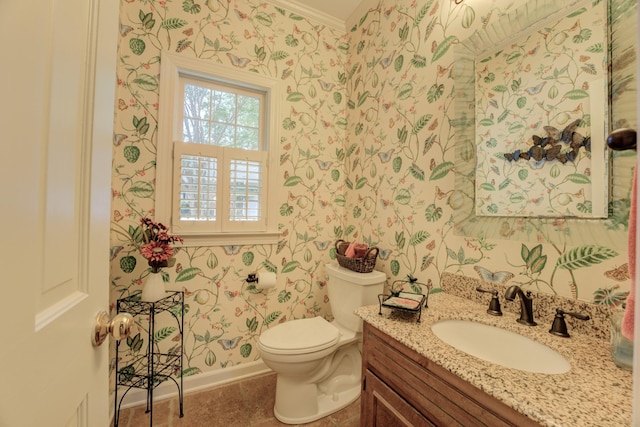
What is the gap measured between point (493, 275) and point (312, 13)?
222 centimetres

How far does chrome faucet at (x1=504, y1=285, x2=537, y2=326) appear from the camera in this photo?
940mm

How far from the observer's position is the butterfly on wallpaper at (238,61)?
1.83 metres

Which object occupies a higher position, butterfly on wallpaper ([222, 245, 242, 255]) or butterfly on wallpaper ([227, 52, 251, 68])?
butterfly on wallpaper ([227, 52, 251, 68])

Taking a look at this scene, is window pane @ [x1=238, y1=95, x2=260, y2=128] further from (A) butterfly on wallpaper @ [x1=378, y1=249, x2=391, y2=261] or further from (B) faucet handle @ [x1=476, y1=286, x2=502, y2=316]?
(B) faucet handle @ [x1=476, y1=286, x2=502, y2=316]

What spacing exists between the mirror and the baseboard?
1.67 m

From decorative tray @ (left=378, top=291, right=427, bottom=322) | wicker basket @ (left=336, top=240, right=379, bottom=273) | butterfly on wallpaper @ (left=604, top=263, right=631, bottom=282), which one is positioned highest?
butterfly on wallpaper @ (left=604, top=263, right=631, bottom=282)

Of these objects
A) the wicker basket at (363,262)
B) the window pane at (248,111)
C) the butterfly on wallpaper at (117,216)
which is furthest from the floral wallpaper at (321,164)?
the window pane at (248,111)

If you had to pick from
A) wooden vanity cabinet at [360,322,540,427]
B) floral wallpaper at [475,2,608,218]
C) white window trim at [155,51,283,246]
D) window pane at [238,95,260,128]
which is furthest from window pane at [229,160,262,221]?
floral wallpaper at [475,2,608,218]

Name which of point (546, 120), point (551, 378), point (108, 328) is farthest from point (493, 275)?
point (108, 328)

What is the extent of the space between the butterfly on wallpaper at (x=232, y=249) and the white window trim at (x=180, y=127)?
27 mm

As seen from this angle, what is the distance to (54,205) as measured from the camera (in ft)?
1.28

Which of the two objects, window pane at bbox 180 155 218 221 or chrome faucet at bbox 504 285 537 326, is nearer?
chrome faucet at bbox 504 285 537 326

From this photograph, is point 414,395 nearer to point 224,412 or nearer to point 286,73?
point 224,412

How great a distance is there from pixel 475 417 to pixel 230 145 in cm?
191
